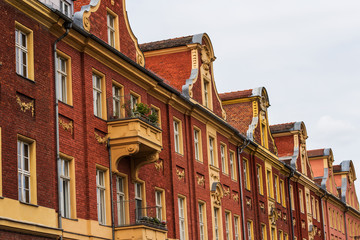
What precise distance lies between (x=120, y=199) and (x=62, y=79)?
5.53 meters

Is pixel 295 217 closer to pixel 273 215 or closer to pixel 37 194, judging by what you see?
pixel 273 215

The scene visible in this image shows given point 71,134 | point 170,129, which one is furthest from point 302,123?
point 71,134

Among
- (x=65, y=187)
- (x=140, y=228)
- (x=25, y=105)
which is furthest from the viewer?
(x=140, y=228)

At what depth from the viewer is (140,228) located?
1093 inches

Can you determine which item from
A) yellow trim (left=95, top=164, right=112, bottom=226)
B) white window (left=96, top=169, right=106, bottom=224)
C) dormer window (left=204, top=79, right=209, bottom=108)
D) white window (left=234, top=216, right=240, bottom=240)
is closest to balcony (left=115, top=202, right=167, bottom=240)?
yellow trim (left=95, top=164, right=112, bottom=226)

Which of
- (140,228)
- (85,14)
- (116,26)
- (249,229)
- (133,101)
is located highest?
(116,26)

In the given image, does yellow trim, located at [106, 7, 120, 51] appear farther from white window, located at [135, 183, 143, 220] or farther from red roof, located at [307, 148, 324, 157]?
red roof, located at [307, 148, 324, 157]

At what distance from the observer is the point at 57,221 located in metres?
23.9

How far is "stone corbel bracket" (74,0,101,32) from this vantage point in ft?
89.2

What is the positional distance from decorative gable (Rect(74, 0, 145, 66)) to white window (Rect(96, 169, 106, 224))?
4891 mm

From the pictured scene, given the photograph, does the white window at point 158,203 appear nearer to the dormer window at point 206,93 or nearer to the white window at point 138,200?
the white window at point 138,200

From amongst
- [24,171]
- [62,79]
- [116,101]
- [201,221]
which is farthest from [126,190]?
[201,221]

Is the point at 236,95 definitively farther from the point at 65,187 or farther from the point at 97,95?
the point at 65,187

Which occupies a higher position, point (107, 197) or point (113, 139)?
point (113, 139)
